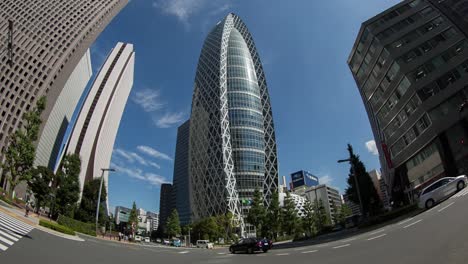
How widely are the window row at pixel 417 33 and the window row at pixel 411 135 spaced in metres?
13.6

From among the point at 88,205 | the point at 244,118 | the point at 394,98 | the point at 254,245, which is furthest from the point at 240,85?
the point at 254,245

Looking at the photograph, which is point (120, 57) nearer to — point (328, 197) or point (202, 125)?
point (202, 125)

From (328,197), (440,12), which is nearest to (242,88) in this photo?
(440,12)

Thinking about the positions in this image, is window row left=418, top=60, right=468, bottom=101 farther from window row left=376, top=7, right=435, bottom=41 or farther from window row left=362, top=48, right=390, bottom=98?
window row left=376, top=7, right=435, bottom=41

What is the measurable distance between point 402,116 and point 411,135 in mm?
3685

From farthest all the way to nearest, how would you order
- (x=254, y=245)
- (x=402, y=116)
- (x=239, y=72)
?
1. (x=239, y=72)
2. (x=402, y=116)
3. (x=254, y=245)

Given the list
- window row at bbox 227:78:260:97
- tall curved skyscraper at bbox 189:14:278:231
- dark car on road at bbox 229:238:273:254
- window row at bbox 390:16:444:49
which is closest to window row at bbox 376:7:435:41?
window row at bbox 390:16:444:49

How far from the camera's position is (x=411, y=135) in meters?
46.2

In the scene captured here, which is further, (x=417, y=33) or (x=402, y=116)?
(x=417, y=33)

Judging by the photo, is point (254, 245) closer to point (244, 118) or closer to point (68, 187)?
point (68, 187)

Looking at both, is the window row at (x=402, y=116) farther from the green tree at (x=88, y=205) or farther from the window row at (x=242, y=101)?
the window row at (x=242, y=101)

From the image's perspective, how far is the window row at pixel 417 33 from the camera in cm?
4759

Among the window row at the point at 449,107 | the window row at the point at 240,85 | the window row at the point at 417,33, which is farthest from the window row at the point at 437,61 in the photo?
the window row at the point at 240,85

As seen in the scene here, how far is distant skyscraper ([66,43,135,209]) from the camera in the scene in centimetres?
12138
